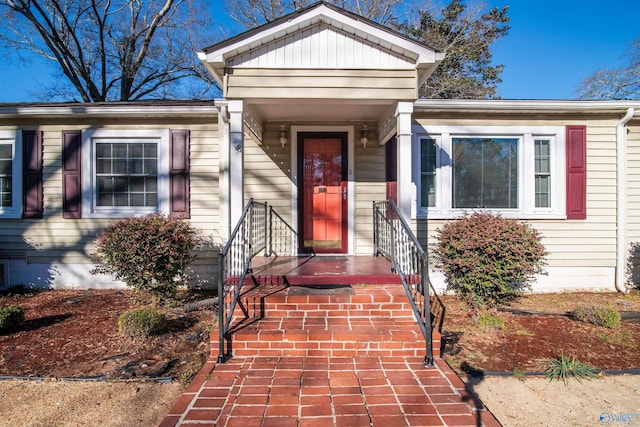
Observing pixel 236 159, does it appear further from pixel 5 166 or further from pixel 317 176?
pixel 5 166

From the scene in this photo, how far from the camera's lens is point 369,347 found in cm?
318

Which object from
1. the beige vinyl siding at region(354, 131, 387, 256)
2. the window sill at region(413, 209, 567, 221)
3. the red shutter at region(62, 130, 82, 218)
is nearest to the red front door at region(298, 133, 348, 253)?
the beige vinyl siding at region(354, 131, 387, 256)

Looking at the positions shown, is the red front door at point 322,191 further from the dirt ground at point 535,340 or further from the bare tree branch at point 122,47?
the bare tree branch at point 122,47

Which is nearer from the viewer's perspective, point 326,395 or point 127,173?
point 326,395

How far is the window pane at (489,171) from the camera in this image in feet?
19.7

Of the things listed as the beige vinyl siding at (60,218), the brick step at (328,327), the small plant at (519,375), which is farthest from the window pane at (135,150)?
the small plant at (519,375)

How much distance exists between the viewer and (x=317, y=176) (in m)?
6.11

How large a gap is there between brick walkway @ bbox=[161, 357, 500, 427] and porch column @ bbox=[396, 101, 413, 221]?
201 centimetres

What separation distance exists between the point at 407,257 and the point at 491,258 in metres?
1.12

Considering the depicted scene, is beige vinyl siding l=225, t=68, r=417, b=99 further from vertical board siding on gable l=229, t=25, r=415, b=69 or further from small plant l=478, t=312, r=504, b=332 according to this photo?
small plant l=478, t=312, r=504, b=332

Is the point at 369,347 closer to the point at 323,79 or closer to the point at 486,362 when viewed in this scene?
the point at 486,362

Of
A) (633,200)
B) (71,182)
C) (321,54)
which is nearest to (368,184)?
(321,54)

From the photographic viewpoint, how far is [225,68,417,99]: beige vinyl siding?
4.30 m

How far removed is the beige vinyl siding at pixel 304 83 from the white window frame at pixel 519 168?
5.95 feet
